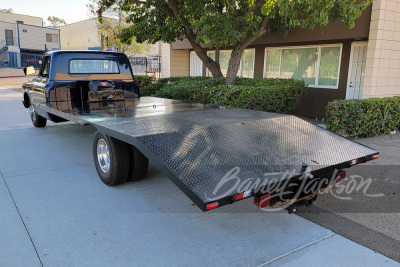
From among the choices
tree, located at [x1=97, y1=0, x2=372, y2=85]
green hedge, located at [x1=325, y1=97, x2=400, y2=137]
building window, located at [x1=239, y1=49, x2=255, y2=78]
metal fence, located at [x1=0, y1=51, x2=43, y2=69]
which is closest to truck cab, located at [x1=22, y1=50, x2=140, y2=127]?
tree, located at [x1=97, y1=0, x2=372, y2=85]

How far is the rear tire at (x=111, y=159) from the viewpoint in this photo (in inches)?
163

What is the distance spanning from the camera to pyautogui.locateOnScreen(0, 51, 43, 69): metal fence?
37562mm

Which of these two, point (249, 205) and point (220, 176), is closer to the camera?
point (220, 176)

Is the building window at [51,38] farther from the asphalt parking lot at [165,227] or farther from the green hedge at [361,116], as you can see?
the green hedge at [361,116]

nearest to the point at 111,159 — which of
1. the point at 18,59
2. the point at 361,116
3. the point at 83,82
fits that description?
the point at 83,82

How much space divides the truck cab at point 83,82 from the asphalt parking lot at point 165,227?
1.92m

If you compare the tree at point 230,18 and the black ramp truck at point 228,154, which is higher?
the tree at point 230,18

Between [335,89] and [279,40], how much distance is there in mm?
2552

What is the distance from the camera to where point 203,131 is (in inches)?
144

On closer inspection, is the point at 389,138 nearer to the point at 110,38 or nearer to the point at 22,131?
the point at 22,131

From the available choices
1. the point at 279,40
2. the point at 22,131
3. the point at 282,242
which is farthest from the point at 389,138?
the point at 22,131

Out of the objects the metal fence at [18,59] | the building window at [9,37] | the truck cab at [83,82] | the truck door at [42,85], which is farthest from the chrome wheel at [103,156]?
the building window at [9,37]

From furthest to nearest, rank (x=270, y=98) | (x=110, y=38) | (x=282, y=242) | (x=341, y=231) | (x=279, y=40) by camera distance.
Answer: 1. (x=110, y=38)
2. (x=279, y=40)
3. (x=270, y=98)
4. (x=341, y=231)
5. (x=282, y=242)

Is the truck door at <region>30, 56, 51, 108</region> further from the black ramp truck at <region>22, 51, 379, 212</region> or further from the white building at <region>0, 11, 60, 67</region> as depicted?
the white building at <region>0, 11, 60, 67</region>
